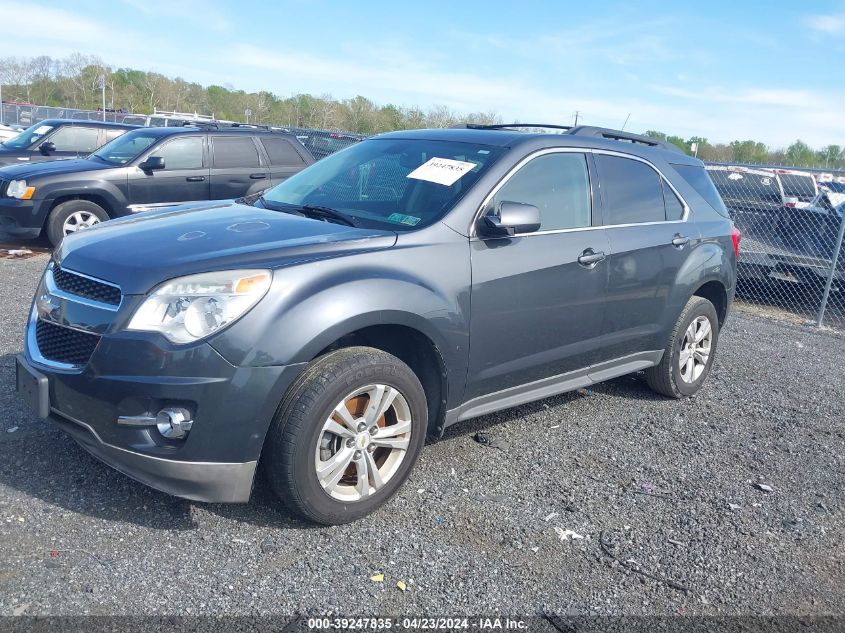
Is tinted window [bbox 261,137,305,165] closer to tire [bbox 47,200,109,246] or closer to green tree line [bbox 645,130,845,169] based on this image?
tire [bbox 47,200,109,246]

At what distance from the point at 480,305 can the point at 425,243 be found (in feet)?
1.44

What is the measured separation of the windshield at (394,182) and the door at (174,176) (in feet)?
19.2

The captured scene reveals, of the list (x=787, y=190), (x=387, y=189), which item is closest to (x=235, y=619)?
(x=387, y=189)

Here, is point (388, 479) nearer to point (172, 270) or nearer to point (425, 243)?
point (425, 243)

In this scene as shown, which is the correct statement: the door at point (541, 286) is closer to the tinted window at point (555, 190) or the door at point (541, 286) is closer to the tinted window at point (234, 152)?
the tinted window at point (555, 190)

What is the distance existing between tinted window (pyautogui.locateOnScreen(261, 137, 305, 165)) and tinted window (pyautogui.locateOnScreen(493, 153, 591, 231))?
707 cm

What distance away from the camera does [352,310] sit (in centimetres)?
334

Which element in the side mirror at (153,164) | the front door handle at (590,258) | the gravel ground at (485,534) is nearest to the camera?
the gravel ground at (485,534)

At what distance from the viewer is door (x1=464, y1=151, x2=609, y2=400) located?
13.0ft

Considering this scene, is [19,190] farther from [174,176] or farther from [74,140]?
[74,140]

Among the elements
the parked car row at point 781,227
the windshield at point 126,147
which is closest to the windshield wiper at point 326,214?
the windshield at point 126,147

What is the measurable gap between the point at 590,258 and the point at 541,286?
1.56ft

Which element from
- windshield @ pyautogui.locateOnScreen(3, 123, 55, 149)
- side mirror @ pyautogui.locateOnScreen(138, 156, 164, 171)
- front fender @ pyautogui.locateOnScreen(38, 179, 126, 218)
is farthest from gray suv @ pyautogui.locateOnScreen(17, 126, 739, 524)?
windshield @ pyautogui.locateOnScreen(3, 123, 55, 149)

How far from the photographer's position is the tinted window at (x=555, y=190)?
4277 millimetres
